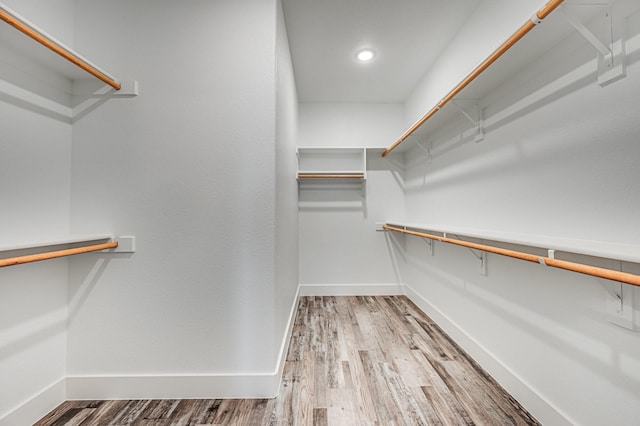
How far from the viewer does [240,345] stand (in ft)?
4.69

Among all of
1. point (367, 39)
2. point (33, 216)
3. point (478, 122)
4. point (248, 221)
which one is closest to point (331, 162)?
point (367, 39)

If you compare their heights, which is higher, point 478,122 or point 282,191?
point 478,122

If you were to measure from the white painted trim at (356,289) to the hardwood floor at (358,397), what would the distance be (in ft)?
3.45

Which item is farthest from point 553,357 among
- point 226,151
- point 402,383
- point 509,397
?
point 226,151

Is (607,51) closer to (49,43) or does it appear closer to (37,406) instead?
(49,43)

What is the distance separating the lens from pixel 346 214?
3.23 meters

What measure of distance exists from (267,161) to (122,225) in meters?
0.84

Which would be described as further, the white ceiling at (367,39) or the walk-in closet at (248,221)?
the white ceiling at (367,39)

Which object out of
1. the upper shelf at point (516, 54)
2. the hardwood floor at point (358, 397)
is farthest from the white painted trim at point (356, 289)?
the upper shelf at point (516, 54)

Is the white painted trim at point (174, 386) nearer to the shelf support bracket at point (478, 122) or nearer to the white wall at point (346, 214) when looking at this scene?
the white wall at point (346, 214)

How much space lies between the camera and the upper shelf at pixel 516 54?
0.93 m

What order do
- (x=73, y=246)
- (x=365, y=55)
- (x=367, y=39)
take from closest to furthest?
(x=73, y=246), (x=367, y=39), (x=365, y=55)

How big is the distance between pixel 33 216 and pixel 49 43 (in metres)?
0.74

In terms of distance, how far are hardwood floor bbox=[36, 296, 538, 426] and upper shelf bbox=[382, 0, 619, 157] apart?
1.50 metres
